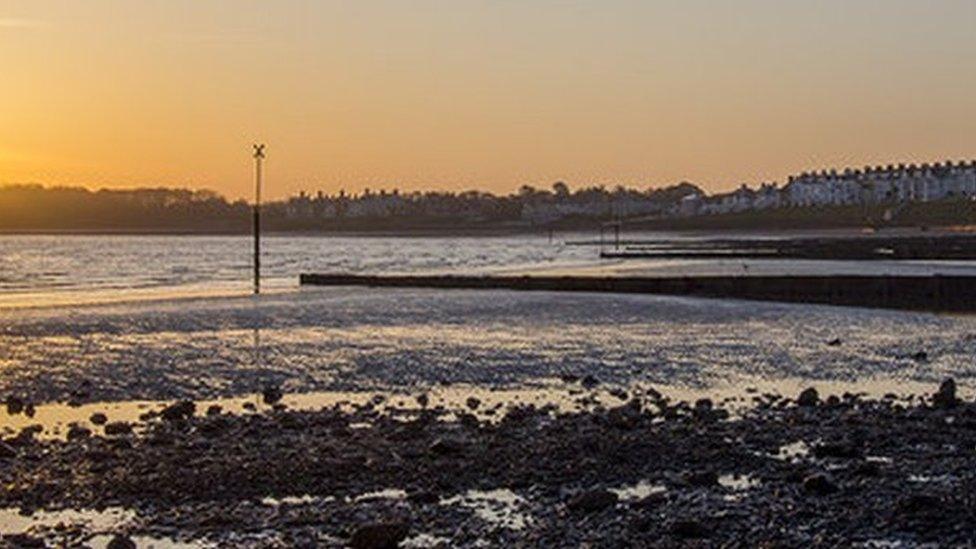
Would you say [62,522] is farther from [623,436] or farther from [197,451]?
[623,436]

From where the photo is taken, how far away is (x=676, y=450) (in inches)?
699

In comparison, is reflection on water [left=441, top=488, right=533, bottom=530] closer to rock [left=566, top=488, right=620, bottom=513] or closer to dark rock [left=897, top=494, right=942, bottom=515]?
rock [left=566, top=488, right=620, bottom=513]

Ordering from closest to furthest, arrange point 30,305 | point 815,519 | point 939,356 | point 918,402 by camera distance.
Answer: point 815,519 < point 918,402 < point 939,356 < point 30,305

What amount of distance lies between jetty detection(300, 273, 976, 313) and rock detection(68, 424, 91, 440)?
37.2m

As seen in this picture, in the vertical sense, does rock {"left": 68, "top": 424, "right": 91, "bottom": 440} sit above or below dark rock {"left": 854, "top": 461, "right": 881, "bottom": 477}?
below

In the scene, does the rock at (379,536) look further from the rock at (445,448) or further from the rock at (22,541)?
the rock at (445,448)

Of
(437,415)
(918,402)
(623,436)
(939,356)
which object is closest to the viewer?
(623,436)

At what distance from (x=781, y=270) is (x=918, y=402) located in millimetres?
54036

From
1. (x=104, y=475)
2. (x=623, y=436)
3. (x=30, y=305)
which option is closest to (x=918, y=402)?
(x=623, y=436)

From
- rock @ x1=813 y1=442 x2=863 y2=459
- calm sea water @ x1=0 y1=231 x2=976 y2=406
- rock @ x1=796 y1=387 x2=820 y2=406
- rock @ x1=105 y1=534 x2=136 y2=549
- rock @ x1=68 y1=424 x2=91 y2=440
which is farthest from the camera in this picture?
calm sea water @ x1=0 y1=231 x2=976 y2=406

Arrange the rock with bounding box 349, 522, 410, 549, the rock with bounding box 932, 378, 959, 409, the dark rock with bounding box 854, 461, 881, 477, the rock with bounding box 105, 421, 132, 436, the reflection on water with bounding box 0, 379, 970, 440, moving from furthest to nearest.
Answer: the rock with bounding box 932, 378, 959, 409 → the reflection on water with bounding box 0, 379, 970, 440 → the rock with bounding box 105, 421, 132, 436 → the dark rock with bounding box 854, 461, 881, 477 → the rock with bounding box 349, 522, 410, 549

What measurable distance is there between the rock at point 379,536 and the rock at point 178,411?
9048mm

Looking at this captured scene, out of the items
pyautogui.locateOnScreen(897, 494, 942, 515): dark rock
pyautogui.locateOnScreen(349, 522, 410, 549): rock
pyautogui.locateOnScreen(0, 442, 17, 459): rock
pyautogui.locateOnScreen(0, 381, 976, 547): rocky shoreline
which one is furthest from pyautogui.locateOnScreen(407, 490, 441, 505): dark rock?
pyautogui.locateOnScreen(0, 442, 17, 459): rock

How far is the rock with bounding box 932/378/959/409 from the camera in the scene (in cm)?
2249
